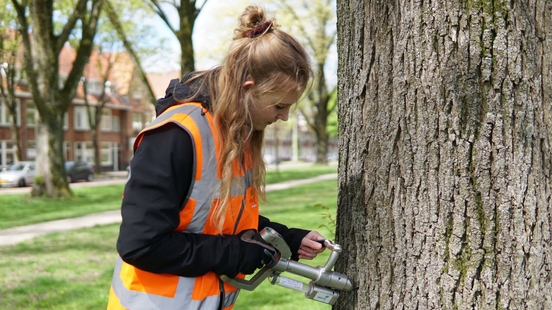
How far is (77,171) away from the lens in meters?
29.3

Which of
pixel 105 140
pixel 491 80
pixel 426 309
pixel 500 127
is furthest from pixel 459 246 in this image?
pixel 105 140

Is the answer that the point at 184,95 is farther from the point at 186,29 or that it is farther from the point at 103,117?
the point at 103,117

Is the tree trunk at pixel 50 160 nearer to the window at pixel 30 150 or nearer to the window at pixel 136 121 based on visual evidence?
the window at pixel 30 150

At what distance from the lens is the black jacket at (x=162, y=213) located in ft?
5.16

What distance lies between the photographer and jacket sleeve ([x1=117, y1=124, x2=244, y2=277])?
1.57 metres

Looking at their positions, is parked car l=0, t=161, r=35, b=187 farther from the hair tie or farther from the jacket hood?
the hair tie

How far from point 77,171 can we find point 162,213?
2943 centimetres

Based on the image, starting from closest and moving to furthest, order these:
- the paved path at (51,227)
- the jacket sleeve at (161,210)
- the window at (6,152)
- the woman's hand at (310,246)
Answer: the jacket sleeve at (161,210) < the woman's hand at (310,246) < the paved path at (51,227) < the window at (6,152)

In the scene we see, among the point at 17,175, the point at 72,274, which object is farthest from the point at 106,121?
the point at 72,274

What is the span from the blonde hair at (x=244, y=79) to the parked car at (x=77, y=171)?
93.6 ft

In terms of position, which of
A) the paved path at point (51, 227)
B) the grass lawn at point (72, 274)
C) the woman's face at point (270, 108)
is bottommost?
the paved path at point (51, 227)

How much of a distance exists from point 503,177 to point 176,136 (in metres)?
1.04

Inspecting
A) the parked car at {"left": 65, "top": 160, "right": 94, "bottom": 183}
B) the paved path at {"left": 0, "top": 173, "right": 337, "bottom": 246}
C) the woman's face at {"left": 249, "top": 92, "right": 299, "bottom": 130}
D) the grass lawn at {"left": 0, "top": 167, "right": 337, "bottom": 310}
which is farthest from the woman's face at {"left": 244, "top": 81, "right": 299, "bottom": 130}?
the parked car at {"left": 65, "top": 160, "right": 94, "bottom": 183}

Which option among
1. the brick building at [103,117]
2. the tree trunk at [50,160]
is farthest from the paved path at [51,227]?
the brick building at [103,117]
